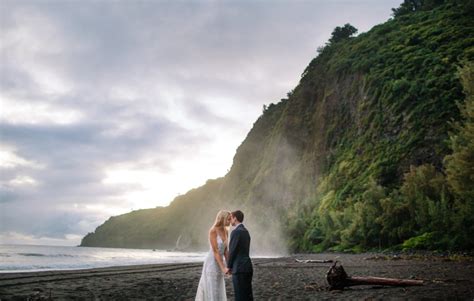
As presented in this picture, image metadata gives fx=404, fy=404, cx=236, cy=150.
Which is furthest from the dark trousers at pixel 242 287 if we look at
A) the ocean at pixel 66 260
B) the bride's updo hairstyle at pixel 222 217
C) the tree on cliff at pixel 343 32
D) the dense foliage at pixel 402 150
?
the tree on cliff at pixel 343 32

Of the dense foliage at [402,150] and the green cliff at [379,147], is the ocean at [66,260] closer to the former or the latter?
the dense foliage at [402,150]

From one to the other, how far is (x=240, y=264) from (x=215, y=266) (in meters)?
0.90

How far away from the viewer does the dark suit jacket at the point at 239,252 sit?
25.8 ft

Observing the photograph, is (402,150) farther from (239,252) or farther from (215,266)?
(239,252)

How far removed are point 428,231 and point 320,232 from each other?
76.2 ft

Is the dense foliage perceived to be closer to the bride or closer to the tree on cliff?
the bride

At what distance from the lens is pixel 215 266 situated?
336 inches

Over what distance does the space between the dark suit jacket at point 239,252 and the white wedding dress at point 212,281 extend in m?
0.60

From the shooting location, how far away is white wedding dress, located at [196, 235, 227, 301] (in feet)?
27.8

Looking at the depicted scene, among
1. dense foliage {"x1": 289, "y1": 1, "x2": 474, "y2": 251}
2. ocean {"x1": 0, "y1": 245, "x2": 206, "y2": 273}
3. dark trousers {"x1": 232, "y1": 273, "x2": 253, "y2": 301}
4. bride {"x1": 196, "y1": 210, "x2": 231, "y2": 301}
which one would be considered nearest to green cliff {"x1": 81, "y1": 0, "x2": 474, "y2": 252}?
dense foliage {"x1": 289, "y1": 1, "x2": 474, "y2": 251}

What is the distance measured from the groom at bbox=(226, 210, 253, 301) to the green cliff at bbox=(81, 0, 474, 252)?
1815 cm

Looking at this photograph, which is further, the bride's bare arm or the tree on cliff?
the tree on cliff

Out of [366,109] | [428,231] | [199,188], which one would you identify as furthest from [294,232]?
[199,188]

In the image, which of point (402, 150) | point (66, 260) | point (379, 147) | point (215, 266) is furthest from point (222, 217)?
point (379, 147)
